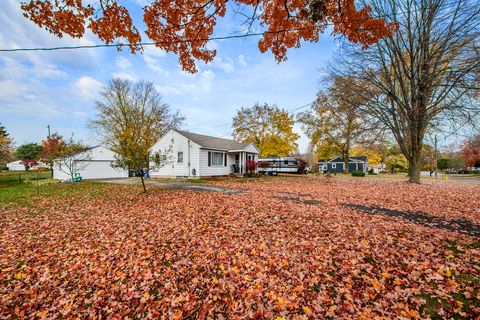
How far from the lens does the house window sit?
66.3 ft

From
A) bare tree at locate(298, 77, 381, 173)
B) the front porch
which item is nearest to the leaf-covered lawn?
the front porch

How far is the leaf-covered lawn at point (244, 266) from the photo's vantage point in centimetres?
282

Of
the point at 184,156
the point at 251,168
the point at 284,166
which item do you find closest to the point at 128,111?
the point at 184,156

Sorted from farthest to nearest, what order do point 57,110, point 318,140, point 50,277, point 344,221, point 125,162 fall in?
1. point 318,140
2. point 57,110
3. point 125,162
4. point 344,221
5. point 50,277

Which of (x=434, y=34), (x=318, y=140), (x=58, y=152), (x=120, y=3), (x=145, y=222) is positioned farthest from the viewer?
(x=318, y=140)

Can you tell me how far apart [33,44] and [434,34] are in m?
19.2

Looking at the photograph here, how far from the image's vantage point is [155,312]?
2.82 metres

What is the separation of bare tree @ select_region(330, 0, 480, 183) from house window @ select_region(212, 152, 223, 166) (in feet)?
40.5

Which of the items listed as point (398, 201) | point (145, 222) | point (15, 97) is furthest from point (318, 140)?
point (15, 97)

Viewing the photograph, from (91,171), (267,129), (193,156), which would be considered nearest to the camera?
(193,156)

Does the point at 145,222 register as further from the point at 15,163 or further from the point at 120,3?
the point at 15,163

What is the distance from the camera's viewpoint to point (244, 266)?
376cm

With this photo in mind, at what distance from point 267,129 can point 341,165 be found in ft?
97.4

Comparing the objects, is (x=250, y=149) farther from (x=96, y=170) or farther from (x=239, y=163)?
(x=96, y=170)
